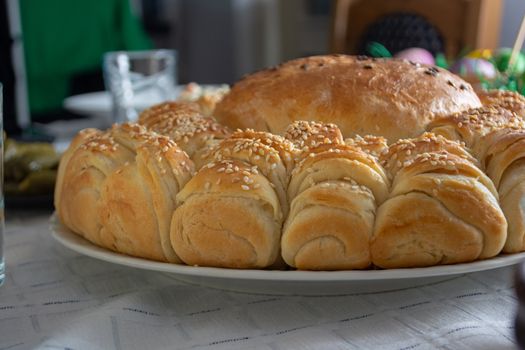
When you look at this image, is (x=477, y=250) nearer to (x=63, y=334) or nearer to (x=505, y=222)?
(x=505, y=222)

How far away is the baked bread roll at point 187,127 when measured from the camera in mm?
958

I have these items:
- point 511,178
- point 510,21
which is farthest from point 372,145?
point 510,21

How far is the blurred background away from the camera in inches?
114

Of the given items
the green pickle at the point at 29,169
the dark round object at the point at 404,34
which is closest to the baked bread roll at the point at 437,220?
the green pickle at the point at 29,169

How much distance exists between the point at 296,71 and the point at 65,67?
9.70 ft

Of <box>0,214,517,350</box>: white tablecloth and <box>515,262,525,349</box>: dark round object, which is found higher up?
<box>515,262,525,349</box>: dark round object

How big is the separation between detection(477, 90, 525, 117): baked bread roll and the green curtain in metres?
3.00

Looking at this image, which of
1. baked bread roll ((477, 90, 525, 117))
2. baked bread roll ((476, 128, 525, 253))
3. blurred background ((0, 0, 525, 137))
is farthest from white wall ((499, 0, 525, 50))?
baked bread roll ((476, 128, 525, 253))

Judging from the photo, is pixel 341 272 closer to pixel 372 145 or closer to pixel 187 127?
pixel 372 145

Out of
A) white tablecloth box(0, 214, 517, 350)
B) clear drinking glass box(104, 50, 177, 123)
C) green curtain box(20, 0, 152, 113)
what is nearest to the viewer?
white tablecloth box(0, 214, 517, 350)

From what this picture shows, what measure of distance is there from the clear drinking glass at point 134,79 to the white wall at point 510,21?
71.6 inches

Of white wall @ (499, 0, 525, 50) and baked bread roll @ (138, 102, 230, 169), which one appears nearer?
baked bread roll @ (138, 102, 230, 169)

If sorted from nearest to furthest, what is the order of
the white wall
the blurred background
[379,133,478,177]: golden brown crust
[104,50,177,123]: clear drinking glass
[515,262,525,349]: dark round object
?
[515,262,525,349]: dark round object, [379,133,478,177]: golden brown crust, [104,50,177,123]: clear drinking glass, the blurred background, the white wall

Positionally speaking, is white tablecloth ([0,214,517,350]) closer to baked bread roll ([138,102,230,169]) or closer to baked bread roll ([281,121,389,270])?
baked bread roll ([281,121,389,270])
